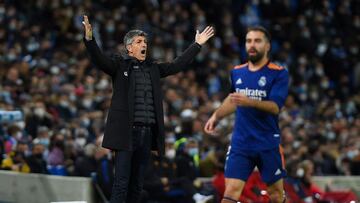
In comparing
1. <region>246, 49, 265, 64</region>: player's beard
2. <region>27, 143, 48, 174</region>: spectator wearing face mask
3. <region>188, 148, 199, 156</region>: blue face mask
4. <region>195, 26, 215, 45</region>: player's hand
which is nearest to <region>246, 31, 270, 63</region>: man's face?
<region>246, 49, 265, 64</region>: player's beard

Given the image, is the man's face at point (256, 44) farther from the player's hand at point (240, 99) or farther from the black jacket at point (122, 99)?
the black jacket at point (122, 99)

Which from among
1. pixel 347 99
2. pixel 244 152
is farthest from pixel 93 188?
pixel 347 99

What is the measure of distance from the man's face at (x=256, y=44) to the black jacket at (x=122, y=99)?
0.97 metres

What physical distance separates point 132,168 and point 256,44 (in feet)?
5.71

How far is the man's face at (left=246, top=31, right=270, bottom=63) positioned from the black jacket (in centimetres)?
97

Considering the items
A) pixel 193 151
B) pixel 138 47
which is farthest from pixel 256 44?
pixel 193 151

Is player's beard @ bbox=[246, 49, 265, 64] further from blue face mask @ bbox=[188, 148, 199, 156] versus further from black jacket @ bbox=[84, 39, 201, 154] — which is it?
blue face mask @ bbox=[188, 148, 199, 156]

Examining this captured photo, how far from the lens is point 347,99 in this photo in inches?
957

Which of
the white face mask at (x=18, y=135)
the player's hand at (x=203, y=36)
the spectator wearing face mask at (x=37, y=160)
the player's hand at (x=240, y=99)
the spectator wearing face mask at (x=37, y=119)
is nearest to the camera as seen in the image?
the player's hand at (x=240, y=99)

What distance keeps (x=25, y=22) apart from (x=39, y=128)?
18.0 ft

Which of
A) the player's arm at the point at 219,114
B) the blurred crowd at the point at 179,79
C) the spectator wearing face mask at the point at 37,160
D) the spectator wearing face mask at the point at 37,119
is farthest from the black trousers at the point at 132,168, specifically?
the spectator wearing face mask at the point at 37,119

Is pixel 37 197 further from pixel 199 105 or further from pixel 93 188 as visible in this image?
pixel 199 105

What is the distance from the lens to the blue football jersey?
29.4 feet

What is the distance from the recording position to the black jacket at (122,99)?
28.8 ft
